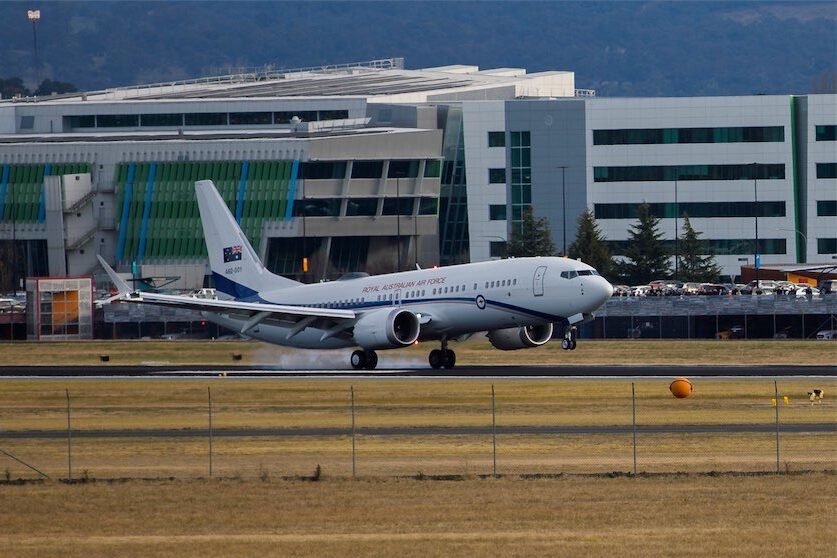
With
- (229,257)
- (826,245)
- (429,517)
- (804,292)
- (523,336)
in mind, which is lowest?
(429,517)

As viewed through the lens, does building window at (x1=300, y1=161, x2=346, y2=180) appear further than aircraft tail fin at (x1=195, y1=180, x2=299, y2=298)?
Yes

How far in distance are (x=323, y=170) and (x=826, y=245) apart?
4566cm

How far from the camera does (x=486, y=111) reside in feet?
536

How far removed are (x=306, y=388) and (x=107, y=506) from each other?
82.9ft

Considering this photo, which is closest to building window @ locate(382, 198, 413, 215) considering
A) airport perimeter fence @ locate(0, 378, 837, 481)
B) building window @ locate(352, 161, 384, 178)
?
building window @ locate(352, 161, 384, 178)

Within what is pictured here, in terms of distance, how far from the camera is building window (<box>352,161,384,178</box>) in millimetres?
162375

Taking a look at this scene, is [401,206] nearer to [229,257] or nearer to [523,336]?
[229,257]

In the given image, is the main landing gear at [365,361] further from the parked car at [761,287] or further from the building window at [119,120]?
the building window at [119,120]

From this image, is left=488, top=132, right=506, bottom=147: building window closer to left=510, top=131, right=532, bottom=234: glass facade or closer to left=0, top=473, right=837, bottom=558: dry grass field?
left=510, top=131, right=532, bottom=234: glass facade

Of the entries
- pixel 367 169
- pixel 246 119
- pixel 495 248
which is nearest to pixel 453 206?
pixel 495 248

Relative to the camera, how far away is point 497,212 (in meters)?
164

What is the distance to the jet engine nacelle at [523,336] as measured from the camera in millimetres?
71438

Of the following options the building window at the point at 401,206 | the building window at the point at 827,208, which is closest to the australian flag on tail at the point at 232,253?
the building window at the point at 401,206

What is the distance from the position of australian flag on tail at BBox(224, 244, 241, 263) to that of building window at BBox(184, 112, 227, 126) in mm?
113073
